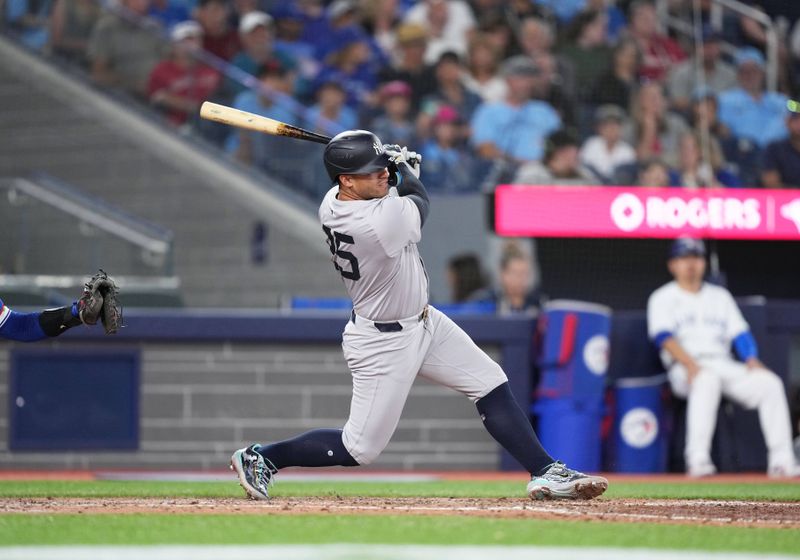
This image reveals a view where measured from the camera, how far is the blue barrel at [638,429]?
9023mm

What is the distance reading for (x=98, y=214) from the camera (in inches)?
368

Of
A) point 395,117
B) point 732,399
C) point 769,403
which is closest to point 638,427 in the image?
point 732,399

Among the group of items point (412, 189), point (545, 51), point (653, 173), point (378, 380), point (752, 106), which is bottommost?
point (378, 380)

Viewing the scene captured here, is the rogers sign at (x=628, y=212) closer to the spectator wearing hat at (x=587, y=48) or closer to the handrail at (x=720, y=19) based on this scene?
the spectator wearing hat at (x=587, y=48)

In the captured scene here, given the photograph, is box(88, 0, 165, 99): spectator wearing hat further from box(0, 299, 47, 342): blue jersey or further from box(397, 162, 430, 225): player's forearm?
box(397, 162, 430, 225): player's forearm

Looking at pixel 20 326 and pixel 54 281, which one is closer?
pixel 20 326

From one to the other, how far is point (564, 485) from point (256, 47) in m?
7.07

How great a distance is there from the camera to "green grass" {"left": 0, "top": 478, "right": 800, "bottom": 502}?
21.1 ft

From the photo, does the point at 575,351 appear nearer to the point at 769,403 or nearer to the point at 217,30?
the point at 769,403

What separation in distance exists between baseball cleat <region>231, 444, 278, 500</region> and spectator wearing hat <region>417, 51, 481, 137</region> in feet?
18.6

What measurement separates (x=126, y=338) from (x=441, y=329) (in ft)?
12.8

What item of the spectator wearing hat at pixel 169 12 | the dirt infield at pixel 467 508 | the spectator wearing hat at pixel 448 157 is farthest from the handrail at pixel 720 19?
→ the dirt infield at pixel 467 508

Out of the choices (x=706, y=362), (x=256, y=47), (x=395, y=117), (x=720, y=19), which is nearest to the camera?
(x=706, y=362)

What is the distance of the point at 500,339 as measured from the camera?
9.09 m
